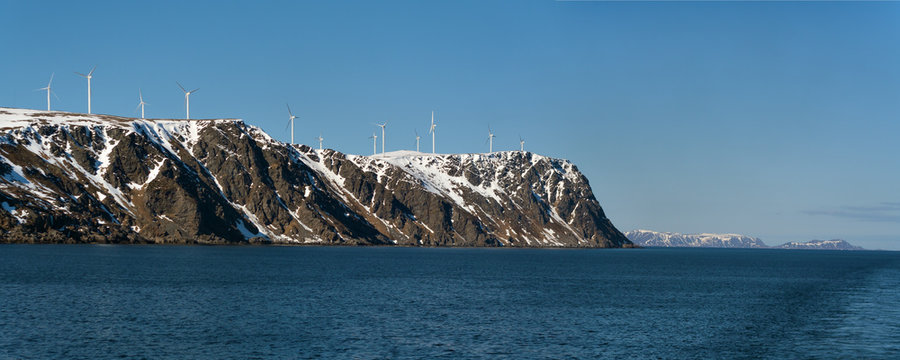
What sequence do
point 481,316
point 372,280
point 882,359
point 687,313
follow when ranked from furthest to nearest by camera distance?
1. point 372,280
2. point 687,313
3. point 481,316
4. point 882,359

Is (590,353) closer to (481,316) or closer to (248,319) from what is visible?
(481,316)

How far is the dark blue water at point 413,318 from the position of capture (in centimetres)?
6806

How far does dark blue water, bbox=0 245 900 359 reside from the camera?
68062 millimetres

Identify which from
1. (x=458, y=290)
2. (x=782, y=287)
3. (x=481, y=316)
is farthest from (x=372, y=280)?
(x=782, y=287)

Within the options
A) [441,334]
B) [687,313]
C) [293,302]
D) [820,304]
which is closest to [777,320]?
[687,313]

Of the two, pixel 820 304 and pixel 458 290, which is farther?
pixel 458 290

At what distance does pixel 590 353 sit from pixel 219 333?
113ft

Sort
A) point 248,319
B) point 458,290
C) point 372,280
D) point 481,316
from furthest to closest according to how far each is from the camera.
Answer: point 372,280 → point 458,290 → point 481,316 → point 248,319

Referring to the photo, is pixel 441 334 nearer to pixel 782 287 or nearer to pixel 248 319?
pixel 248 319

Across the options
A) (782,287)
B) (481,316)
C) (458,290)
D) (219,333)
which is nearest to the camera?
(219,333)

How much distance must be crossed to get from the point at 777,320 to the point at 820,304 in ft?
88.0

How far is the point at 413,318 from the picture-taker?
88.6 m

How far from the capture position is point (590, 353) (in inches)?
2660

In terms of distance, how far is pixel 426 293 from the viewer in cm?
12088
